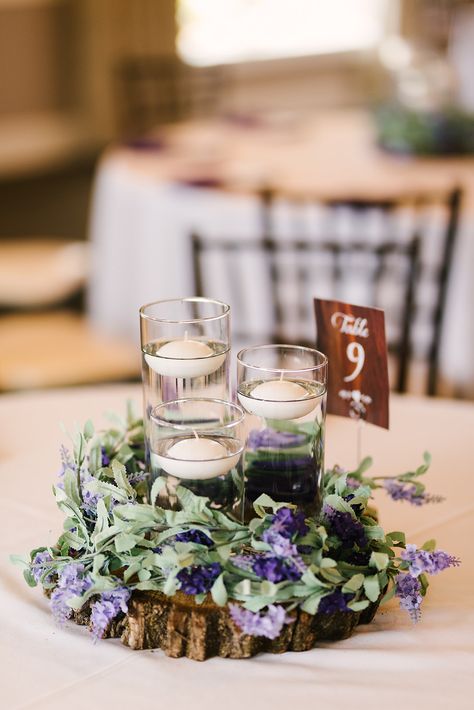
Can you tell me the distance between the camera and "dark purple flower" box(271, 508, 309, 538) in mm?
850

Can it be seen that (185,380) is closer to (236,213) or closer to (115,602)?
(115,602)

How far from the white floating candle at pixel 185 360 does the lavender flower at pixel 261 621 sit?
0.27 metres

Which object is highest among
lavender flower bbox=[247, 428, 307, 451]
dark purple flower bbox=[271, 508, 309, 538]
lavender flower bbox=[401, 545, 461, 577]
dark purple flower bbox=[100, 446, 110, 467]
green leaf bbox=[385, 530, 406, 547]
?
lavender flower bbox=[247, 428, 307, 451]

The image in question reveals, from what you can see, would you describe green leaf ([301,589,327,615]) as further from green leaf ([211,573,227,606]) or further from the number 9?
the number 9

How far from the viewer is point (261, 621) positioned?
2.74 ft

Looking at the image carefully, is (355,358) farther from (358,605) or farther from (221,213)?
(221,213)

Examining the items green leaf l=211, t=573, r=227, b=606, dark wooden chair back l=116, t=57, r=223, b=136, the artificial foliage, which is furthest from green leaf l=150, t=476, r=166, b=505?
dark wooden chair back l=116, t=57, r=223, b=136

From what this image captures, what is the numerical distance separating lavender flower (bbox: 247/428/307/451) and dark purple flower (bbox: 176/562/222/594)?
167 millimetres

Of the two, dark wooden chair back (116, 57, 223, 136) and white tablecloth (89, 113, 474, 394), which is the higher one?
dark wooden chair back (116, 57, 223, 136)

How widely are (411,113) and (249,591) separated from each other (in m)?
2.80

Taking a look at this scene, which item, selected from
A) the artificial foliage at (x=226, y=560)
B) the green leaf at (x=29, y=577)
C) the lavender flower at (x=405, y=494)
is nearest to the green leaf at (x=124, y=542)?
the artificial foliage at (x=226, y=560)

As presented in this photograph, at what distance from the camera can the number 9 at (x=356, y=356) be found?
108cm

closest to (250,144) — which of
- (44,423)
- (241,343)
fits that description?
(241,343)

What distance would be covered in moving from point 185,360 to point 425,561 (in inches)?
12.6
